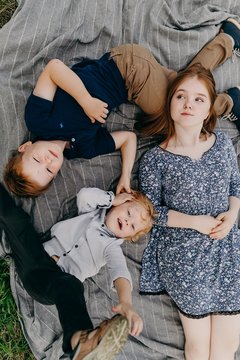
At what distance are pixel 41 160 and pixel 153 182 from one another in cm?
60

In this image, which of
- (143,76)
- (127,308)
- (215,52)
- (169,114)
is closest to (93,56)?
(143,76)

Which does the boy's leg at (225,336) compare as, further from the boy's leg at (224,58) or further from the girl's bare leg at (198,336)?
the boy's leg at (224,58)

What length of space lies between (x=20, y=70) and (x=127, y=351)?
5.03 feet

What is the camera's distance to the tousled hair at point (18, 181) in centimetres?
229

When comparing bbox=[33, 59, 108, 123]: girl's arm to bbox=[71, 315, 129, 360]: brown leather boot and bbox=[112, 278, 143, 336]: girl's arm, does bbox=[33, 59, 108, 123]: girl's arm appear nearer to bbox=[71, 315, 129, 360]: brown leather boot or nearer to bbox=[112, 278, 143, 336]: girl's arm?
bbox=[112, 278, 143, 336]: girl's arm

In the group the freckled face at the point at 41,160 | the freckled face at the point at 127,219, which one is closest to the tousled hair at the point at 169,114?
the freckled face at the point at 127,219

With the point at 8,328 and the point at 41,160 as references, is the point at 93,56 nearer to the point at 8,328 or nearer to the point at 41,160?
the point at 41,160

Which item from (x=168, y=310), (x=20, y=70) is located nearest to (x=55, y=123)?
(x=20, y=70)

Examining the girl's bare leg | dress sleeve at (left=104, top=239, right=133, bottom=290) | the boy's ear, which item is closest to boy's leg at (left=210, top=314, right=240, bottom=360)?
the girl's bare leg

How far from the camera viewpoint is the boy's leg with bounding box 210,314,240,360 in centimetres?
246

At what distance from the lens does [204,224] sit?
2482 mm

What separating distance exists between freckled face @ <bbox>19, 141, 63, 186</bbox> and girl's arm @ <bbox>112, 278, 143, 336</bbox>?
23.1 inches

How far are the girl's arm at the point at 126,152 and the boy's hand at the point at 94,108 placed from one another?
16cm

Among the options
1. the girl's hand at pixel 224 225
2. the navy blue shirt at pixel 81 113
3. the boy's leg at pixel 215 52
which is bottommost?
the girl's hand at pixel 224 225
